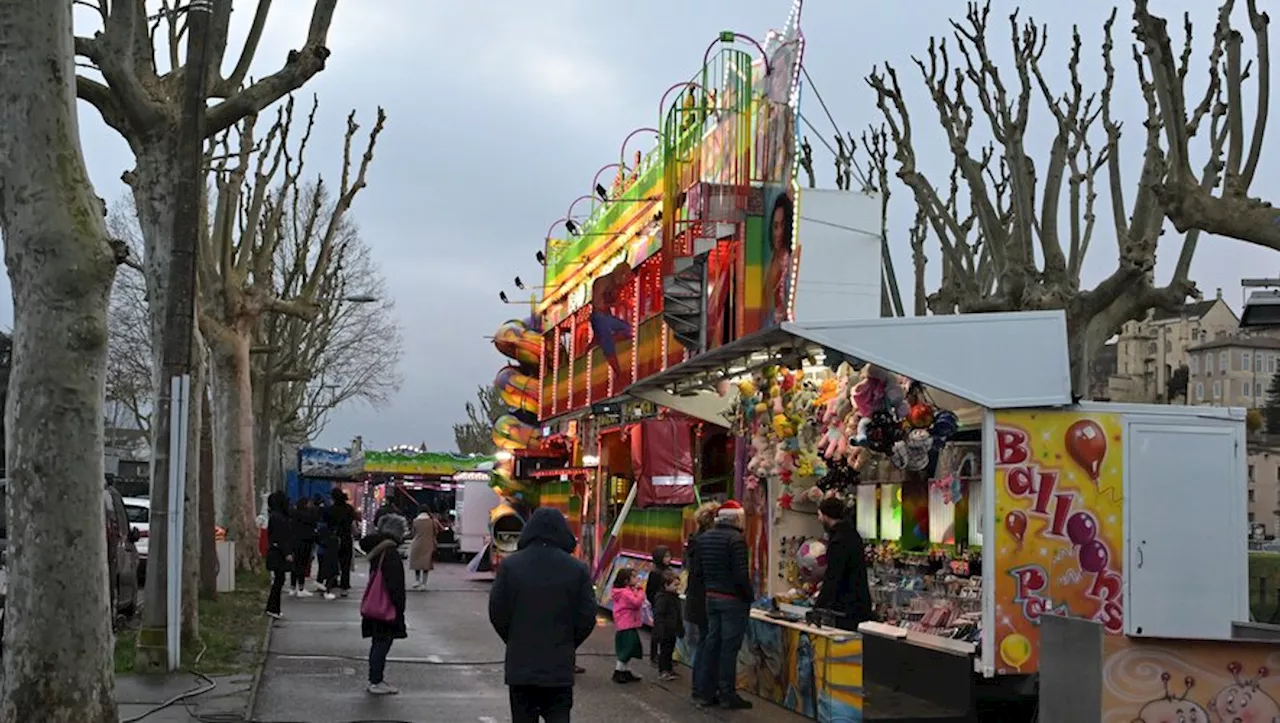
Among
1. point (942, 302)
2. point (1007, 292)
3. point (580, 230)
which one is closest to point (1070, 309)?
point (1007, 292)

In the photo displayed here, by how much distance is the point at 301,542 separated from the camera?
25.3 metres

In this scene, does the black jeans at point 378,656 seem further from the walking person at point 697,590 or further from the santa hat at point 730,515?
the santa hat at point 730,515

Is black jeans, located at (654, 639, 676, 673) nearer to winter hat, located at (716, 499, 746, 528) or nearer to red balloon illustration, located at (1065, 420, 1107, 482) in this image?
winter hat, located at (716, 499, 746, 528)

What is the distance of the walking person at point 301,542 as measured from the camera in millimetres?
24484

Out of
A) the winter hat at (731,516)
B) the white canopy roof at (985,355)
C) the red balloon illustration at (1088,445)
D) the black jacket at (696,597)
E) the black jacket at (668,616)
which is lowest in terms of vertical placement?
the black jacket at (668,616)

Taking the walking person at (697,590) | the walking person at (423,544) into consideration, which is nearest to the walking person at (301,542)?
the walking person at (423,544)

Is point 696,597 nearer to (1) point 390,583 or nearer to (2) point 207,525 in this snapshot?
(1) point 390,583

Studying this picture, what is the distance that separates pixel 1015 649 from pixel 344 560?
1820 cm

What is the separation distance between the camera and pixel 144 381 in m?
57.0

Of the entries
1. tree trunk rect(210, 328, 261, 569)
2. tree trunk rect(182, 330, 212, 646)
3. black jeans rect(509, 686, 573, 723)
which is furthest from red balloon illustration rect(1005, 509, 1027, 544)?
tree trunk rect(210, 328, 261, 569)

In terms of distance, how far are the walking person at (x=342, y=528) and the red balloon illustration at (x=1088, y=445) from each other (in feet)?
55.4

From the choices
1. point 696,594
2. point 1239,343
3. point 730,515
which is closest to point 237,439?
point 696,594

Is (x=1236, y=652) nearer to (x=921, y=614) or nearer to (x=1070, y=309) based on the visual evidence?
(x=921, y=614)

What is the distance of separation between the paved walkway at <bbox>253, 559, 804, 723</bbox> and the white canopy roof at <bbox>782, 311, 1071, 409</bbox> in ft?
10.9
